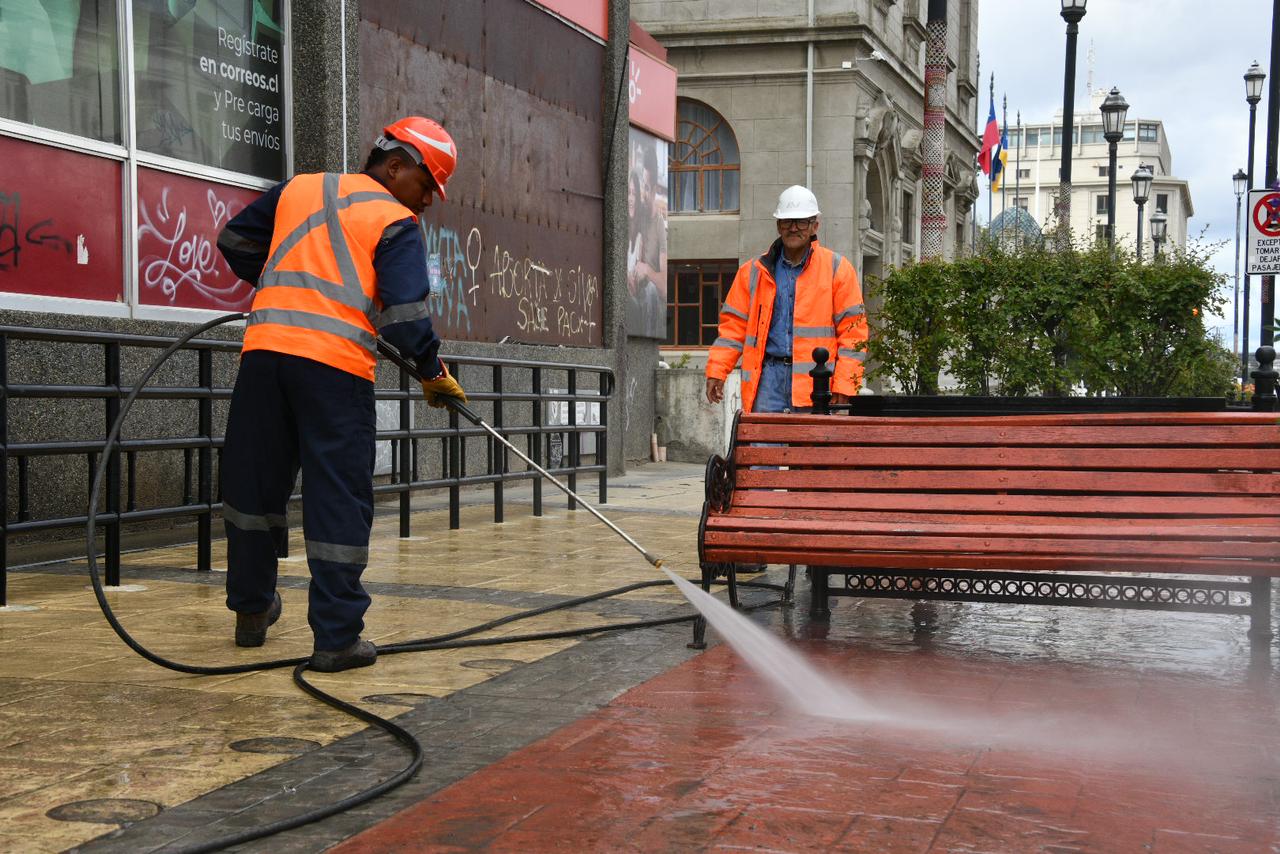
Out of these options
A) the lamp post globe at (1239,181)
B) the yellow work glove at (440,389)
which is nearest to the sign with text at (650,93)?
the yellow work glove at (440,389)

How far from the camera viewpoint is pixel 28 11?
838 centimetres

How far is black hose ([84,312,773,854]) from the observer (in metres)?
3.32

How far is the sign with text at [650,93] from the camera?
16.9 meters

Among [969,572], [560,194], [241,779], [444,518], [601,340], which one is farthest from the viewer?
[601,340]

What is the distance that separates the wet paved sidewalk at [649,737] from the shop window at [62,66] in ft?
10.0

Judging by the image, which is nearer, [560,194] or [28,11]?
[28,11]

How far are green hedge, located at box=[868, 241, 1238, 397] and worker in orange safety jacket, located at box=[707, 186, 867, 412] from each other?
1988mm

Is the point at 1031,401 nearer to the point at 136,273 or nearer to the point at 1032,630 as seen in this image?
the point at 1032,630

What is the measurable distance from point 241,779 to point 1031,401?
16.4 ft

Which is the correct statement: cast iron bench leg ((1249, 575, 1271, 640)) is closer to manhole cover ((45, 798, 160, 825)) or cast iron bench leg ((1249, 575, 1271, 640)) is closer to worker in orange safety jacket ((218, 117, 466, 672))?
worker in orange safety jacket ((218, 117, 466, 672))

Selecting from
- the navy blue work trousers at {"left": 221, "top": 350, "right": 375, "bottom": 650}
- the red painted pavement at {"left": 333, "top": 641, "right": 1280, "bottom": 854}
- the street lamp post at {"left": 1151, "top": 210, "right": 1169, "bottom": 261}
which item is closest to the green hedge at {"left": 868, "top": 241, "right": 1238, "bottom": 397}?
the street lamp post at {"left": 1151, "top": 210, "right": 1169, "bottom": 261}

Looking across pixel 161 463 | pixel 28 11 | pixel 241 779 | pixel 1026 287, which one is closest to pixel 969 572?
pixel 241 779

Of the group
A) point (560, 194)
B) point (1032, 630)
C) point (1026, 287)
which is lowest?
point (1032, 630)

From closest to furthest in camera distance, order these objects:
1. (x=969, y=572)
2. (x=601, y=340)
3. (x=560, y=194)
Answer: (x=969, y=572) → (x=560, y=194) → (x=601, y=340)
